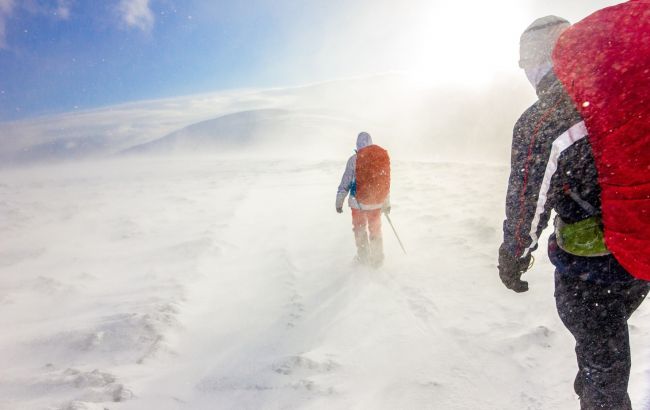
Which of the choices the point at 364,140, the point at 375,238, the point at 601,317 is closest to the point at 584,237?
the point at 601,317

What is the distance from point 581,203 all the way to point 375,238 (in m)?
4.02

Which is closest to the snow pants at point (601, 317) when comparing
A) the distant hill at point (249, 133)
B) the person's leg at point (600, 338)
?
the person's leg at point (600, 338)

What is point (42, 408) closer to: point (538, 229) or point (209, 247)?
point (538, 229)

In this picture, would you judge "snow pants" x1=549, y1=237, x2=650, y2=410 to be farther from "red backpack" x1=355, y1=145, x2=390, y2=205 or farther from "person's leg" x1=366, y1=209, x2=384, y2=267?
"person's leg" x1=366, y1=209, x2=384, y2=267

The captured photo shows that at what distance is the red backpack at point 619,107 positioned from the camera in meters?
1.21

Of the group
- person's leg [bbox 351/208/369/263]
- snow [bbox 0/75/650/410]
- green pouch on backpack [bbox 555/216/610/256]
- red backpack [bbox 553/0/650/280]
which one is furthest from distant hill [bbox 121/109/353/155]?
red backpack [bbox 553/0/650/280]

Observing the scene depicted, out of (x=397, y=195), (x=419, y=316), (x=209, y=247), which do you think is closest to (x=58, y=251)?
(x=209, y=247)

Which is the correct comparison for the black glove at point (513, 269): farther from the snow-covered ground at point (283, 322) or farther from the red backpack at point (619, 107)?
the snow-covered ground at point (283, 322)

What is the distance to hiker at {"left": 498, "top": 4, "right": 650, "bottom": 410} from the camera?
1.32 m

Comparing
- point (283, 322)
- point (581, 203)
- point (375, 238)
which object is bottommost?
point (283, 322)

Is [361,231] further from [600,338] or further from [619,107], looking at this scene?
[619,107]

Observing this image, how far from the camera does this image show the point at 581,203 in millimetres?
1522

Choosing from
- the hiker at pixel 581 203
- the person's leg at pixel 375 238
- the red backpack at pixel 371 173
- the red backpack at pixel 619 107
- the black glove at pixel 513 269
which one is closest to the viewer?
the red backpack at pixel 619 107

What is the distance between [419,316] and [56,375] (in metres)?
3.62
